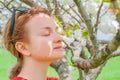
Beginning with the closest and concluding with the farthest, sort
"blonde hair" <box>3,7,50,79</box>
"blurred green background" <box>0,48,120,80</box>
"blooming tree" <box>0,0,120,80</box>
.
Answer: "blonde hair" <box>3,7,50,79</box> → "blooming tree" <box>0,0,120,80</box> → "blurred green background" <box>0,48,120,80</box>

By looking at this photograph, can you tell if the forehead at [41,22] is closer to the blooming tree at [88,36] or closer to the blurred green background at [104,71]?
the blooming tree at [88,36]

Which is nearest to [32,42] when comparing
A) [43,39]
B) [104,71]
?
[43,39]

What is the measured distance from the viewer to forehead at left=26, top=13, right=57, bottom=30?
Answer: 5.79ft

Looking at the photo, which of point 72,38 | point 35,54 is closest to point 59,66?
point 72,38

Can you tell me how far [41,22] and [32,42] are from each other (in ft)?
0.35

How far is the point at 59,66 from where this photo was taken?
260cm

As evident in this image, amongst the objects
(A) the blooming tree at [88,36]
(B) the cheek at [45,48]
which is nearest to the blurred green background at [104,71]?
(A) the blooming tree at [88,36]

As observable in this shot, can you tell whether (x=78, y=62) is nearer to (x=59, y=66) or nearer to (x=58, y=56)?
(x=59, y=66)

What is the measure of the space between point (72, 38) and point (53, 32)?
1.10 m

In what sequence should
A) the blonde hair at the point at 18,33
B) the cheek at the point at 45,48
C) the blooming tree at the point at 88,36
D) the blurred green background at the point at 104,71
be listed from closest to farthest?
the cheek at the point at 45,48, the blonde hair at the point at 18,33, the blooming tree at the point at 88,36, the blurred green background at the point at 104,71

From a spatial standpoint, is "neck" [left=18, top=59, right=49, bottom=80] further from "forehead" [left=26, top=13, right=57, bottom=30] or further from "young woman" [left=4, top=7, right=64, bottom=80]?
"forehead" [left=26, top=13, right=57, bottom=30]

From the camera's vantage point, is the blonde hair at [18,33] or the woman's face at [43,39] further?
the blonde hair at [18,33]

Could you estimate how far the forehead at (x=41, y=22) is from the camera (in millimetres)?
1764

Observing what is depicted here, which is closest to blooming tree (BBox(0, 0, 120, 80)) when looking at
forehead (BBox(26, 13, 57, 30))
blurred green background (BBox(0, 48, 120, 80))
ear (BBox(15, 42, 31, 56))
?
forehead (BBox(26, 13, 57, 30))
